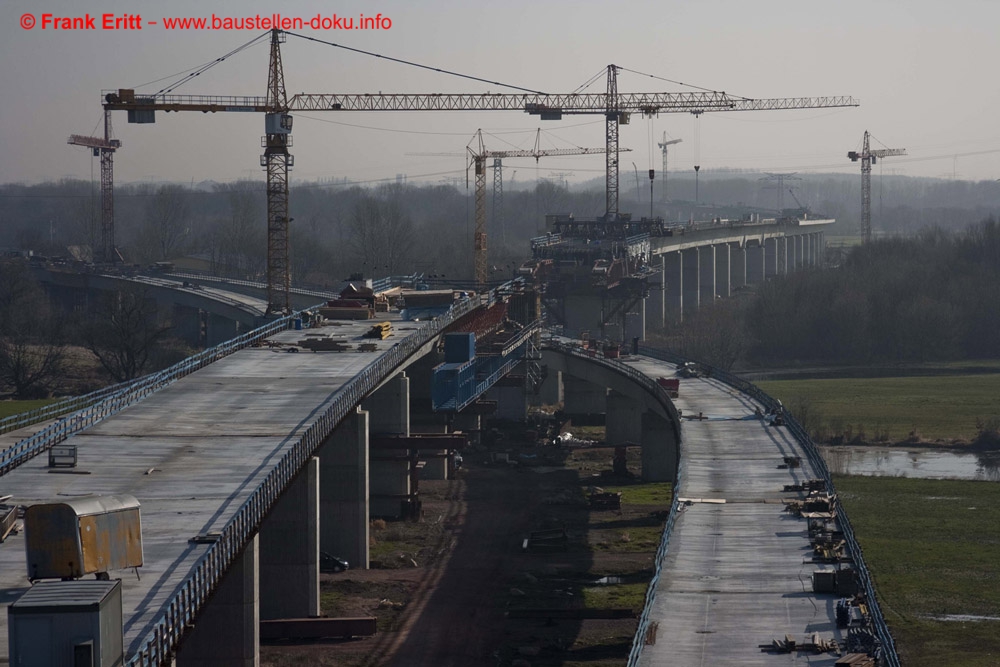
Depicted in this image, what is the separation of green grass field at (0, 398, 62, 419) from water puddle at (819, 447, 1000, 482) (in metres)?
50.8

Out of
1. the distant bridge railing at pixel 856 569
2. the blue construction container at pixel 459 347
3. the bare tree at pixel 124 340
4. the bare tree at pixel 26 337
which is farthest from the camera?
the bare tree at pixel 124 340

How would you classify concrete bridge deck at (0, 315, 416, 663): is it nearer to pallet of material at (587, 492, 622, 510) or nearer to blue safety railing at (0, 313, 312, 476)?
blue safety railing at (0, 313, 312, 476)

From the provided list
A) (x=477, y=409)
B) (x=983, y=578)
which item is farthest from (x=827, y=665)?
(x=477, y=409)

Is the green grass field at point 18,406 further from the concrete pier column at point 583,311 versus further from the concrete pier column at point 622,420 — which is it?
the concrete pier column at point 583,311

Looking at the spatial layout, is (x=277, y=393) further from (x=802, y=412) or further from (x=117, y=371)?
(x=117, y=371)

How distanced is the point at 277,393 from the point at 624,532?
59.0 feet

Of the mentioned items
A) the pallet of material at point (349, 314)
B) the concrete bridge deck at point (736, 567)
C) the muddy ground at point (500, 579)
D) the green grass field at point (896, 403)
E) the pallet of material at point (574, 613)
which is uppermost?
the pallet of material at point (349, 314)

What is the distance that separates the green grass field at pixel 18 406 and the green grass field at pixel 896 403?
51410 mm

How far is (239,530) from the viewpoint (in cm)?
3475

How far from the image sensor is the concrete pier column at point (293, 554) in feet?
156

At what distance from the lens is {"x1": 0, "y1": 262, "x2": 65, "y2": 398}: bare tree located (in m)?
108

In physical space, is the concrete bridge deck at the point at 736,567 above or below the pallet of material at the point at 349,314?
below

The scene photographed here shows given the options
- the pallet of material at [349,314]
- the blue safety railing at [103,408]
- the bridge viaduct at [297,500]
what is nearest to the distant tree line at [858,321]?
the pallet of material at [349,314]

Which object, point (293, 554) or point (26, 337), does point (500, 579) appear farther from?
point (26, 337)
